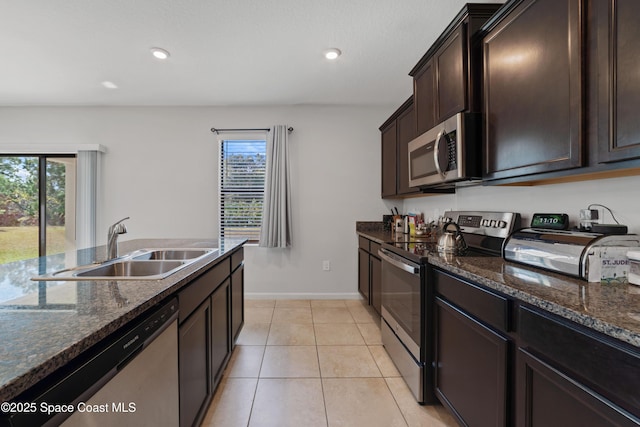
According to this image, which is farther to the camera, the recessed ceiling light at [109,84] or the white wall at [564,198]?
the recessed ceiling light at [109,84]

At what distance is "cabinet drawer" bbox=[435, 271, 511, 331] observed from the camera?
3.45 feet

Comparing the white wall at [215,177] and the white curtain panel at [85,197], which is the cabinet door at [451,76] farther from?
the white curtain panel at [85,197]

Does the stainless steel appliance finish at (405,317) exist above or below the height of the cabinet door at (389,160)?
below

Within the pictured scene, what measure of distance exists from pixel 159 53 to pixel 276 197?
5.93ft

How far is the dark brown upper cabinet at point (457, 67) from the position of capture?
1580 millimetres

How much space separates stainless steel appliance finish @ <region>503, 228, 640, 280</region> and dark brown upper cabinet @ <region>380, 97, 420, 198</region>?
1.24m

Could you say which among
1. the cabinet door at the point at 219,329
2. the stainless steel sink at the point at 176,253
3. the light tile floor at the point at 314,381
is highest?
the stainless steel sink at the point at 176,253

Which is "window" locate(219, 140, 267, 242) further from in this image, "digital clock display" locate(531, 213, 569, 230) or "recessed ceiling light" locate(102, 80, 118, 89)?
"digital clock display" locate(531, 213, 569, 230)

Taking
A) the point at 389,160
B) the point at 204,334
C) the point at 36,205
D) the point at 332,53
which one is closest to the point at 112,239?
the point at 204,334

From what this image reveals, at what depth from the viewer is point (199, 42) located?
2.29 meters

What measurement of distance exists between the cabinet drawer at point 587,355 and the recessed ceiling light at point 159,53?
3.03 metres

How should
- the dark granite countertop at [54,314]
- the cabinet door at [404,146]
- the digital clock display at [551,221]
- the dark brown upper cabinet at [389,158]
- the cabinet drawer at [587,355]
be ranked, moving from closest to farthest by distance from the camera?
1. the dark granite countertop at [54,314]
2. the cabinet drawer at [587,355]
3. the digital clock display at [551,221]
4. the cabinet door at [404,146]
5. the dark brown upper cabinet at [389,158]

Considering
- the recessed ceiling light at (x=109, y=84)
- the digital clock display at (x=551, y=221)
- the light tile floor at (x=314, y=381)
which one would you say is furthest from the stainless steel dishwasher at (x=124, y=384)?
the recessed ceiling light at (x=109, y=84)

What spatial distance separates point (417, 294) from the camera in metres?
1.67
